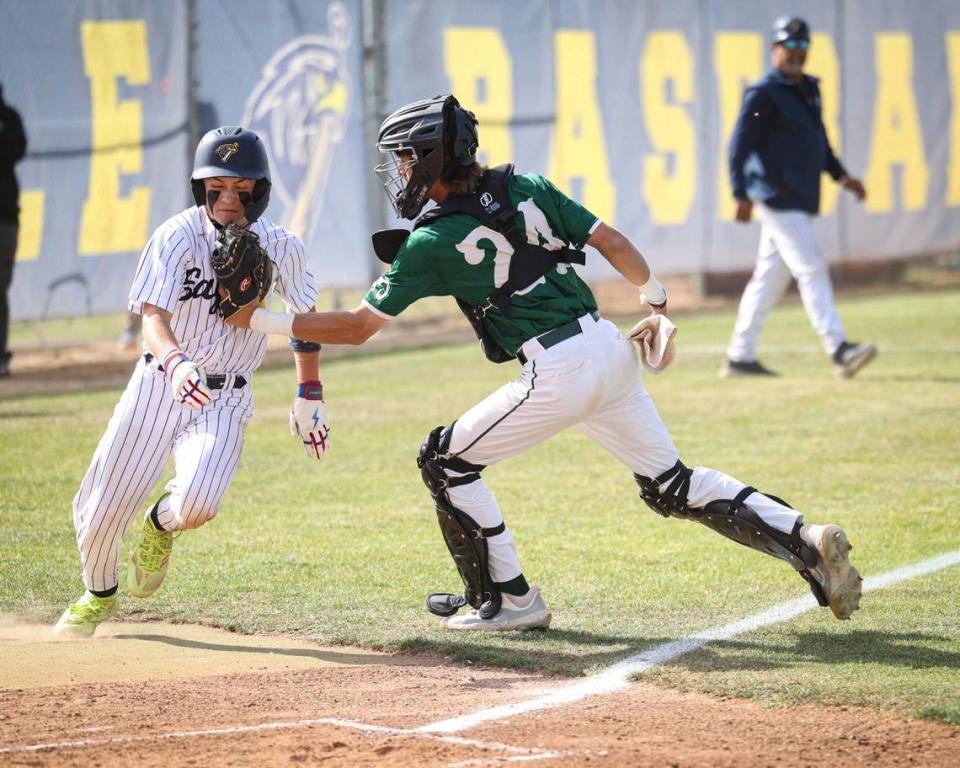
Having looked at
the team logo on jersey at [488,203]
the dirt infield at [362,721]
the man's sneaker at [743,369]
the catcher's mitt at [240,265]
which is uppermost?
the team logo on jersey at [488,203]

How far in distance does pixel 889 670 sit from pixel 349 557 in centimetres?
269

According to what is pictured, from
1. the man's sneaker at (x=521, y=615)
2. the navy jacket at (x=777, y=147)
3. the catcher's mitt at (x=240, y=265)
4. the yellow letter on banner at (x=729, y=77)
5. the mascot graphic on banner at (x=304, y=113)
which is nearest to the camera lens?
the catcher's mitt at (x=240, y=265)

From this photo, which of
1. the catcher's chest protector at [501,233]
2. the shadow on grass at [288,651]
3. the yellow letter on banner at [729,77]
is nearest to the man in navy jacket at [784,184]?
the yellow letter on banner at [729,77]

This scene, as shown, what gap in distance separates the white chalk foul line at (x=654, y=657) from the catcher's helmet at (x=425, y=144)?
1770 millimetres

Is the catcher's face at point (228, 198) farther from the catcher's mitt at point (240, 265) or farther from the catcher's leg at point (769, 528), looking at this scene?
the catcher's leg at point (769, 528)

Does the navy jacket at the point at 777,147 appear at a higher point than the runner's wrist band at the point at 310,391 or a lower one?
higher

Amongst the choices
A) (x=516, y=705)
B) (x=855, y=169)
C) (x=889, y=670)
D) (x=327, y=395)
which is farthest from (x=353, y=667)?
(x=855, y=169)

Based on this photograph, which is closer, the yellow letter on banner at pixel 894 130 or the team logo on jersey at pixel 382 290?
the team logo on jersey at pixel 382 290

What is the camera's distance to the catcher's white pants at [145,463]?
5.48m

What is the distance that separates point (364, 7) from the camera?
15086mm

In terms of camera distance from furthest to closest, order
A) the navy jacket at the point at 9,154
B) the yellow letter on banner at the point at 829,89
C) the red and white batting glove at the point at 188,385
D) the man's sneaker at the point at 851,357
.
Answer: the yellow letter on banner at the point at 829,89 → the navy jacket at the point at 9,154 → the man's sneaker at the point at 851,357 → the red and white batting glove at the point at 188,385

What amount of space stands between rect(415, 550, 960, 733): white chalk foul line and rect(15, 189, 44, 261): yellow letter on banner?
9.02m

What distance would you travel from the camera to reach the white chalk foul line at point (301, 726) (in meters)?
4.14

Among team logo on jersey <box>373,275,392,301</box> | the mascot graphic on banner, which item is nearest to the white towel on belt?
team logo on jersey <box>373,275,392,301</box>
